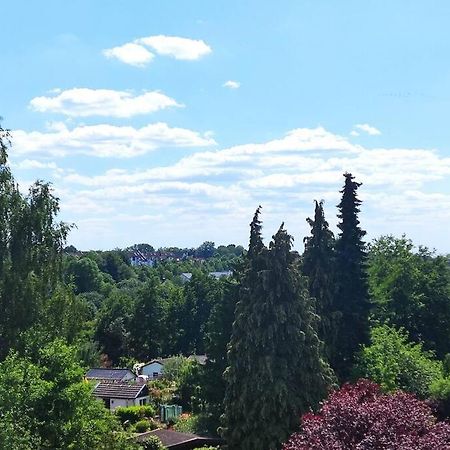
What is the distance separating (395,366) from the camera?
28375 millimetres

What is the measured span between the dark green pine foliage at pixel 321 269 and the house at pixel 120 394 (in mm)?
19036

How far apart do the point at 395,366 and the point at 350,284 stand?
14.3 feet

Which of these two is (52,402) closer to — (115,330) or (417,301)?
(417,301)

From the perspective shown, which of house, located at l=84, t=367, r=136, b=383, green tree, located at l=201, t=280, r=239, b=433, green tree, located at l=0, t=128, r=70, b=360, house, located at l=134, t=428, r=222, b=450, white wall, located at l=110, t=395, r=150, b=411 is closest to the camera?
green tree, located at l=0, t=128, r=70, b=360

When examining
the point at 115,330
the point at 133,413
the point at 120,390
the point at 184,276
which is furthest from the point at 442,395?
the point at 184,276

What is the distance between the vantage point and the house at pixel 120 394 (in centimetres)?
4353

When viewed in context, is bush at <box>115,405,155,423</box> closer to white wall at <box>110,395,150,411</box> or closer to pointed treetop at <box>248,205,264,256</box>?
white wall at <box>110,395,150,411</box>

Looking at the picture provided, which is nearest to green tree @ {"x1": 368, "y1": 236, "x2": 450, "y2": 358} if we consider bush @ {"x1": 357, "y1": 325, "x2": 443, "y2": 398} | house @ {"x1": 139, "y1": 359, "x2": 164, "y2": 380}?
bush @ {"x1": 357, "y1": 325, "x2": 443, "y2": 398}

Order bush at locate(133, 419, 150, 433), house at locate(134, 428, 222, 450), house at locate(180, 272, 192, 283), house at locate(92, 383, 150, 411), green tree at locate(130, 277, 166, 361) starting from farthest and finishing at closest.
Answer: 1. house at locate(180, 272, 192, 283)
2. green tree at locate(130, 277, 166, 361)
3. house at locate(92, 383, 150, 411)
4. bush at locate(133, 419, 150, 433)
5. house at locate(134, 428, 222, 450)

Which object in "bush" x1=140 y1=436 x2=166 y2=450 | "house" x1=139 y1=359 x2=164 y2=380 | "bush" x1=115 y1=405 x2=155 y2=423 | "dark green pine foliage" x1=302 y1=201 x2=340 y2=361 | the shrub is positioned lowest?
"house" x1=139 y1=359 x2=164 y2=380

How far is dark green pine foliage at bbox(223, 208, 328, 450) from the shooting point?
2214 cm

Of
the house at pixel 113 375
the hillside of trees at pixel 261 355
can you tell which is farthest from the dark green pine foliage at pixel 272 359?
the house at pixel 113 375

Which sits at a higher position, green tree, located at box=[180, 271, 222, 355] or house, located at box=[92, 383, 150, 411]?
green tree, located at box=[180, 271, 222, 355]

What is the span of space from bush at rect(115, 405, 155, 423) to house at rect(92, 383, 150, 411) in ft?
10.7
